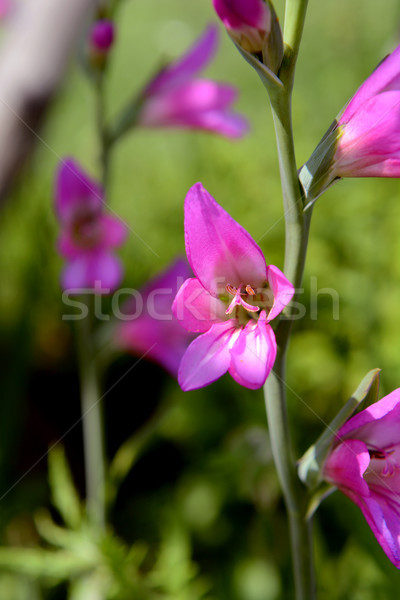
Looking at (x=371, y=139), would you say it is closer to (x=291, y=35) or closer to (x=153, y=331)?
(x=291, y=35)

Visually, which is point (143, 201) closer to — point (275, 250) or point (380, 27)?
point (275, 250)

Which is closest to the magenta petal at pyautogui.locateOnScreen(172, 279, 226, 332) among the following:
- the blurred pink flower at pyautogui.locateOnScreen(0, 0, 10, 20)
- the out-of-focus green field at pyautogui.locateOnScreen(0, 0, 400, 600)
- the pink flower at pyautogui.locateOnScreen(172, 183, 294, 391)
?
the pink flower at pyautogui.locateOnScreen(172, 183, 294, 391)

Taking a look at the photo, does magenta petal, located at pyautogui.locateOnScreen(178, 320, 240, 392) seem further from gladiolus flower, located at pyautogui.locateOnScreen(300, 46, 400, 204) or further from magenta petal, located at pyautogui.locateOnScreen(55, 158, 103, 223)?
magenta petal, located at pyautogui.locateOnScreen(55, 158, 103, 223)

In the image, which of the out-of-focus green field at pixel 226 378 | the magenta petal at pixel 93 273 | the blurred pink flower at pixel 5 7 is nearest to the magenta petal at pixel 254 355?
the out-of-focus green field at pixel 226 378

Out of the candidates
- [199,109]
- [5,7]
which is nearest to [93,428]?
[199,109]

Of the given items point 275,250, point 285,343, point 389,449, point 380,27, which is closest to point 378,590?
point 389,449

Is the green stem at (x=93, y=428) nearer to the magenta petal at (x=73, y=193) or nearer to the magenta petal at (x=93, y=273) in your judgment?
the magenta petal at (x=93, y=273)

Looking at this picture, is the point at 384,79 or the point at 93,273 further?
the point at 93,273
